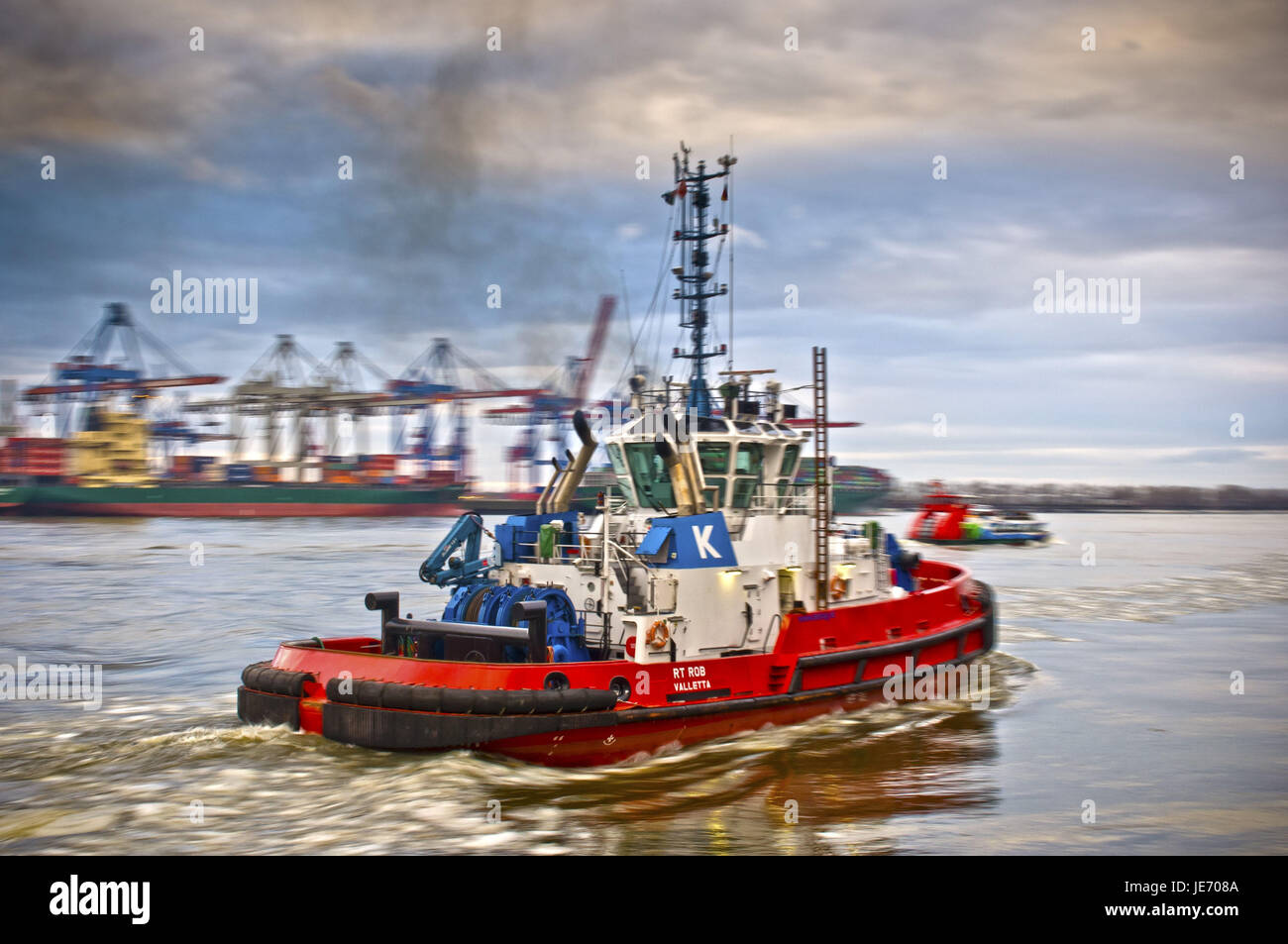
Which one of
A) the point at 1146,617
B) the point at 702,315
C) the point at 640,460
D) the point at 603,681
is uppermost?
the point at 702,315

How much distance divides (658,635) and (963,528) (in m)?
47.1

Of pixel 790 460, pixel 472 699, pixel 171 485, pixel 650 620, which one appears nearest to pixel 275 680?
pixel 472 699

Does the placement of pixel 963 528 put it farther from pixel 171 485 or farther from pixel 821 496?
pixel 171 485

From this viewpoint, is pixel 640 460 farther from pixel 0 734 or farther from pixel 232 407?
pixel 232 407

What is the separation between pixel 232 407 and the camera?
79375 mm

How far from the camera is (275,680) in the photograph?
1001 cm

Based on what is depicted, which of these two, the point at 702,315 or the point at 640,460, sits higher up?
the point at 702,315

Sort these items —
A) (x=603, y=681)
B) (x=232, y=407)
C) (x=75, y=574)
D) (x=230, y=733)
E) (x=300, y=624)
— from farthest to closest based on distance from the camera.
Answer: (x=232, y=407) → (x=75, y=574) → (x=300, y=624) → (x=230, y=733) → (x=603, y=681)

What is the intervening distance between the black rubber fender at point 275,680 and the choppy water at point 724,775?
0.45 meters

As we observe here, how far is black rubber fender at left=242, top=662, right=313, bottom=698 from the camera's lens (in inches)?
386

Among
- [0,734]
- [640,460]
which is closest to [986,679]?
[640,460]

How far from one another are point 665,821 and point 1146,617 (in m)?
19.0

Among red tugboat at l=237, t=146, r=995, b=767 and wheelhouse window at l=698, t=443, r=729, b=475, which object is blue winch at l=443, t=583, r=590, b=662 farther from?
wheelhouse window at l=698, t=443, r=729, b=475
